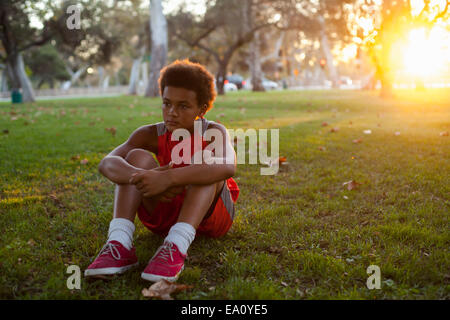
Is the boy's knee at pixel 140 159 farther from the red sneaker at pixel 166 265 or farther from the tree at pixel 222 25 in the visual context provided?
the tree at pixel 222 25

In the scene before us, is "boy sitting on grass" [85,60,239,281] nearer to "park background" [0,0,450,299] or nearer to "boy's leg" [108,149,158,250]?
"boy's leg" [108,149,158,250]

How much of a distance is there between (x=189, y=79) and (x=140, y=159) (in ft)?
2.19

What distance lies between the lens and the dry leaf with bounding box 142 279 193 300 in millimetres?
2188

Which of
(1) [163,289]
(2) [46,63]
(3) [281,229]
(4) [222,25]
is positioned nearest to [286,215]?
(3) [281,229]

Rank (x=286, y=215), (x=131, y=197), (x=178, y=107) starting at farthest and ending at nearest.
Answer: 1. (x=286, y=215)
2. (x=178, y=107)
3. (x=131, y=197)

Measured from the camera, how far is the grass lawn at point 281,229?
2.36 metres

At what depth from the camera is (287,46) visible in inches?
2082

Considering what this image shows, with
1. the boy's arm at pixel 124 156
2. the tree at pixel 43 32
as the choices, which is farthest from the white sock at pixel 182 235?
the tree at pixel 43 32

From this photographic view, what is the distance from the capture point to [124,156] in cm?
291

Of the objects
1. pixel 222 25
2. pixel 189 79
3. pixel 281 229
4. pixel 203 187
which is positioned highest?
pixel 222 25

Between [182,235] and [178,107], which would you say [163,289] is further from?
[178,107]

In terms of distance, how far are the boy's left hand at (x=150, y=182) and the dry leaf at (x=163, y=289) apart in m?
0.54

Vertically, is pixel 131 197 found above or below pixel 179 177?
below
